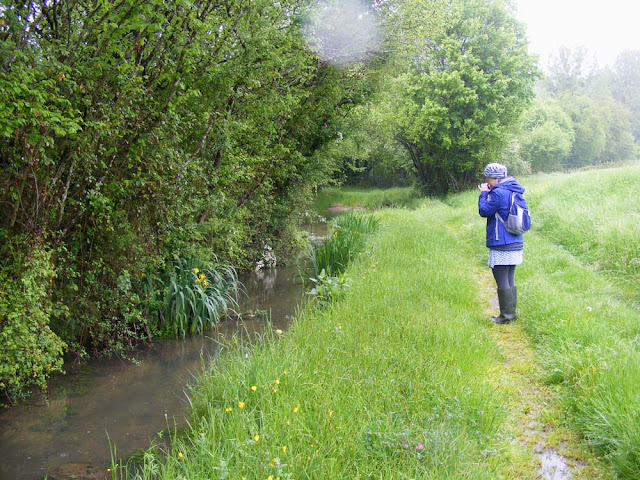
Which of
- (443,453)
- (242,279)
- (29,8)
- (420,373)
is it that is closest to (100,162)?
(29,8)

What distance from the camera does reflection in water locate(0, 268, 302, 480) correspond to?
Result: 4555 millimetres

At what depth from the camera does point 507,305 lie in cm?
607

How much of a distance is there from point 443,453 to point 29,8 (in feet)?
16.3

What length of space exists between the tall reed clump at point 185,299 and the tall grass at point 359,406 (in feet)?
8.54

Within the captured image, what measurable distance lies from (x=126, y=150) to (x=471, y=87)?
2584 centimetres

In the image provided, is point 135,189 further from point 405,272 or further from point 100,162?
point 405,272

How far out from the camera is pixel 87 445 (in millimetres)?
4730

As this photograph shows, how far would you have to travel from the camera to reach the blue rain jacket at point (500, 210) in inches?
233

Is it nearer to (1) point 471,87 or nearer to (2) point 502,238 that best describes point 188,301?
(2) point 502,238

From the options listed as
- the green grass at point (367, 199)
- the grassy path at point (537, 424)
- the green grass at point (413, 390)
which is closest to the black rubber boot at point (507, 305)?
the green grass at point (413, 390)

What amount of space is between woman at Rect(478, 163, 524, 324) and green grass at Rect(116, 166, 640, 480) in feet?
0.93

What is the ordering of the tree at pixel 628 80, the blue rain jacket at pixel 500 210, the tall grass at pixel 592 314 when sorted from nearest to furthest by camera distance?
the tall grass at pixel 592 314 < the blue rain jacket at pixel 500 210 < the tree at pixel 628 80

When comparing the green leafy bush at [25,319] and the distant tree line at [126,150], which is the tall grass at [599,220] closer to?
the distant tree line at [126,150]

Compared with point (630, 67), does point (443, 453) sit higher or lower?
lower
